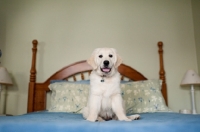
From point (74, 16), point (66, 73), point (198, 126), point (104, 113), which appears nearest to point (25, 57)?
point (66, 73)

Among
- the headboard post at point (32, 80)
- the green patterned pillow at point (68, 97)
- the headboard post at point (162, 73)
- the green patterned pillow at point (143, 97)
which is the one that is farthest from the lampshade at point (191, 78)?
the headboard post at point (32, 80)

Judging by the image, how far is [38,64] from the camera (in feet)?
9.02

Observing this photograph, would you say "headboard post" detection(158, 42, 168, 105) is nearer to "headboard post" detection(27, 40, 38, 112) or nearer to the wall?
the wall

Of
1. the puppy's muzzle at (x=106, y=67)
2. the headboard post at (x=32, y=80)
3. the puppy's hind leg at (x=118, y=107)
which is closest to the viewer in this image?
the puppy's hind leg at (x=118, y=107)

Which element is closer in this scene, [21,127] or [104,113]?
[21,127]

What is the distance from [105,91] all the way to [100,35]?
1512 millimetres

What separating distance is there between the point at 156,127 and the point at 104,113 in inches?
20.5

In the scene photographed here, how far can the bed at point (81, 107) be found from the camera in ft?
3.65

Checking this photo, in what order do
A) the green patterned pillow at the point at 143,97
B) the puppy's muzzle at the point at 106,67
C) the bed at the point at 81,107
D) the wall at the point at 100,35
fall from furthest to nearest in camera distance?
the wall at the point at 100,35 < the green patterned pillow at the point at 143,97 < the puppy's muzzle at the point at 106,67 < the bed at the point at 81,107

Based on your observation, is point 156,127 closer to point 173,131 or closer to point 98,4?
point 173,131

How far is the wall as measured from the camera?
109 inches

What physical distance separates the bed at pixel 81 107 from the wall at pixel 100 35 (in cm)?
16

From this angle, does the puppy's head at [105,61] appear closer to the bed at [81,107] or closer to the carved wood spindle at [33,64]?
the bed at [81,107]

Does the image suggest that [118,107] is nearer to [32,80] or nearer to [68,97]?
[68,97]
